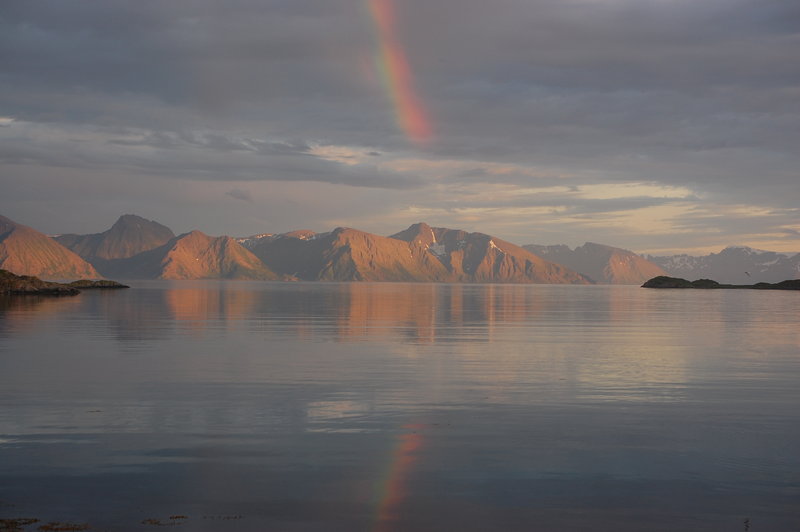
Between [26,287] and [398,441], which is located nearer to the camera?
[398,441]

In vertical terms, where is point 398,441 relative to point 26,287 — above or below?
below

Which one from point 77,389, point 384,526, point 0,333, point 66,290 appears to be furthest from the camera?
point 66,290

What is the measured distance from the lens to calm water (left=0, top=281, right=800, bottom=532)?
14914 millimetres

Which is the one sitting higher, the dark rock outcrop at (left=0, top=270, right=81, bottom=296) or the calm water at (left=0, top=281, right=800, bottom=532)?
the dark rock outcrop at (left=0, top=270, right=81, bottom=296)

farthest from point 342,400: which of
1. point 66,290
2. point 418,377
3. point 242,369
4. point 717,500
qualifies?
point 66,290

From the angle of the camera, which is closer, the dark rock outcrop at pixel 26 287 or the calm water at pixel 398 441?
the calm water at pixel 398 441

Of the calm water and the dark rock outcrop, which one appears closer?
the calm water

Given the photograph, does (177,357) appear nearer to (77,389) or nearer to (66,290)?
(77,389)

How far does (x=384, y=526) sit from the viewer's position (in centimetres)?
1407

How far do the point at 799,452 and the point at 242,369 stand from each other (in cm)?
2617

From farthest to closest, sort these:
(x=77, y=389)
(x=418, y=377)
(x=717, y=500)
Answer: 1. (x=418, y=377)
2. (x=77, y=389)
3. (x=717, y=500)

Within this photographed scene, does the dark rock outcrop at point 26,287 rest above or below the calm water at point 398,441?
above

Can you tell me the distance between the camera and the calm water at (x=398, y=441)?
48.9 feet

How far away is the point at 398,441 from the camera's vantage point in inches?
832
